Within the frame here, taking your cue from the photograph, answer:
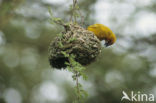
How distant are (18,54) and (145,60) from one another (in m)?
4.67

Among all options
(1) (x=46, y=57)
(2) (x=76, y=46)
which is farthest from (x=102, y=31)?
(1) (x=46, y=57)

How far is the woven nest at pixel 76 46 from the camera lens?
2701 mm

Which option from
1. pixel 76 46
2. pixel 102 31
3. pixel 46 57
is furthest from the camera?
pixel 46 57

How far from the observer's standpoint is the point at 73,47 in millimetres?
2676

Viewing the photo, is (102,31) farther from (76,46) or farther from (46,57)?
(46,57)

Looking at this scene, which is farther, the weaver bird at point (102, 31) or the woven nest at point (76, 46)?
the weaver bird at point (102, 31)

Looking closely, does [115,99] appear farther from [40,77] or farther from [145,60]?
[40,77]

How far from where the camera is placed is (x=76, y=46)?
8.83ft

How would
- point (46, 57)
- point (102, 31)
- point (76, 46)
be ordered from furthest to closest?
point (46, 57) → point (102, 31) → point (76, 46)

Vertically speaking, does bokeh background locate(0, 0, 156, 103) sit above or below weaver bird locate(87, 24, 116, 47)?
above

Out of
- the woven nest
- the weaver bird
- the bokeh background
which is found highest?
the bokeh background

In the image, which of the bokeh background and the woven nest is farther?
the bokeh background

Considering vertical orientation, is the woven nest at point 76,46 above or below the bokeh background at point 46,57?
below

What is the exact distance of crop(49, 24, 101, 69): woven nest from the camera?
2.70 m
